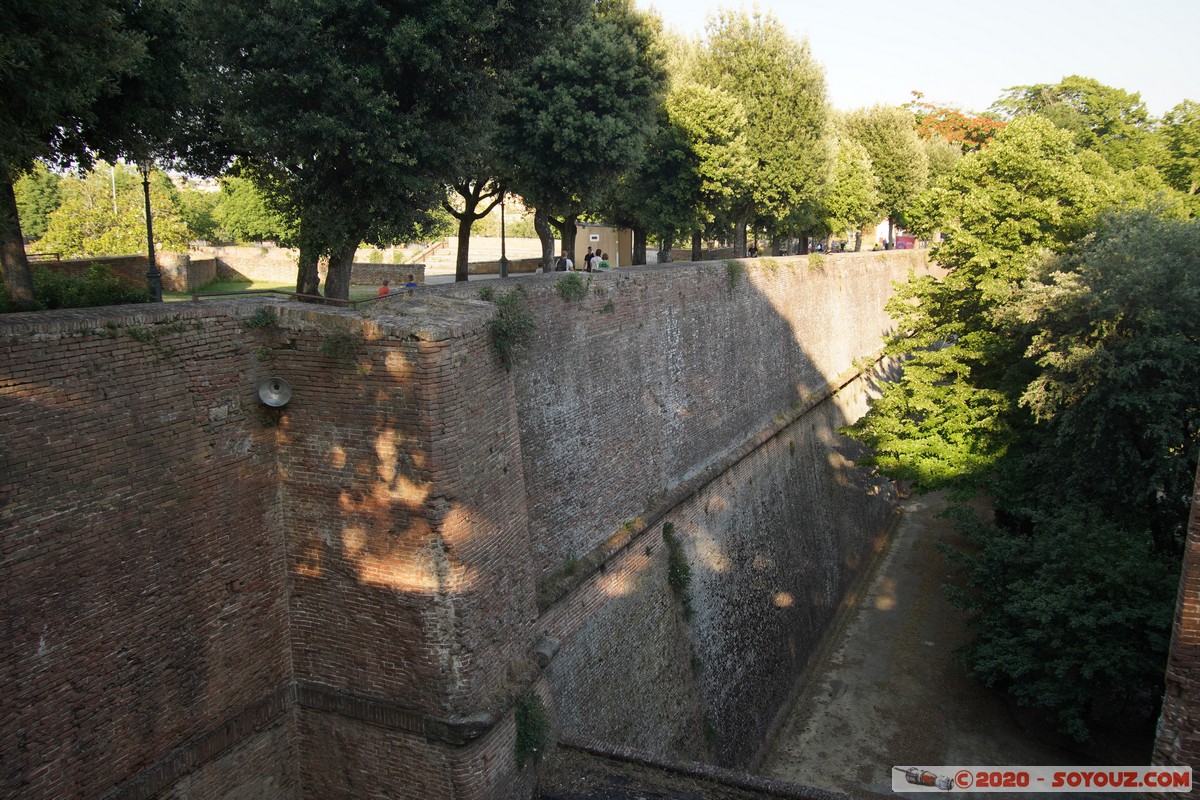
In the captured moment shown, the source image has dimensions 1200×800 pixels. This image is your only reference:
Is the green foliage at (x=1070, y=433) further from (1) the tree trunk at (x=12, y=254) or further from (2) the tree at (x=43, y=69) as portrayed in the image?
(1) the tree trunk at (x=12, y=254)

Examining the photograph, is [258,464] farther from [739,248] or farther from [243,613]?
[739,248]

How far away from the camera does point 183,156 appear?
11.6m

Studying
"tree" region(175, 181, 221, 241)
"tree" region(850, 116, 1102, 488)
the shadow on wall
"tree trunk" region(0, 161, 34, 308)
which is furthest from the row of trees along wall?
"tree" region(175, 181, 221, 241)

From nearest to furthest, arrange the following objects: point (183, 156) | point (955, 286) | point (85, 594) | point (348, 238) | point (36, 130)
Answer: point (85, 594) < point (36, 130) < point (348, 238) < point (183, 156) < point (955, 286)

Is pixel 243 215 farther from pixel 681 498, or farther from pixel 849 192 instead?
pixel 681 498

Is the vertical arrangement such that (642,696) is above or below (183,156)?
below

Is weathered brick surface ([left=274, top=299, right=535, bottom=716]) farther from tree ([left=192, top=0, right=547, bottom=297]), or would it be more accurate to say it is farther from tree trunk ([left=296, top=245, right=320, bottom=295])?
tree trunk ([left=296, top=245, right=320, bottom=295])

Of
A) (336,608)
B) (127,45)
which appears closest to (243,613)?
(336,608)

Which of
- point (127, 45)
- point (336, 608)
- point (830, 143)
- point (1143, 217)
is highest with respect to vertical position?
point (830, 143)

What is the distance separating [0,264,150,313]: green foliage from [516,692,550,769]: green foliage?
5.09 m

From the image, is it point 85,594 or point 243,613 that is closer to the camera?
point 85,594

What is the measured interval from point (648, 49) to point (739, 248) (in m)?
8.58

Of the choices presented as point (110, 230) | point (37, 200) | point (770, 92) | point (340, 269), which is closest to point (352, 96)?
point (340, 269)

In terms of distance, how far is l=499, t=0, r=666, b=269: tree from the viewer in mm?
16281
